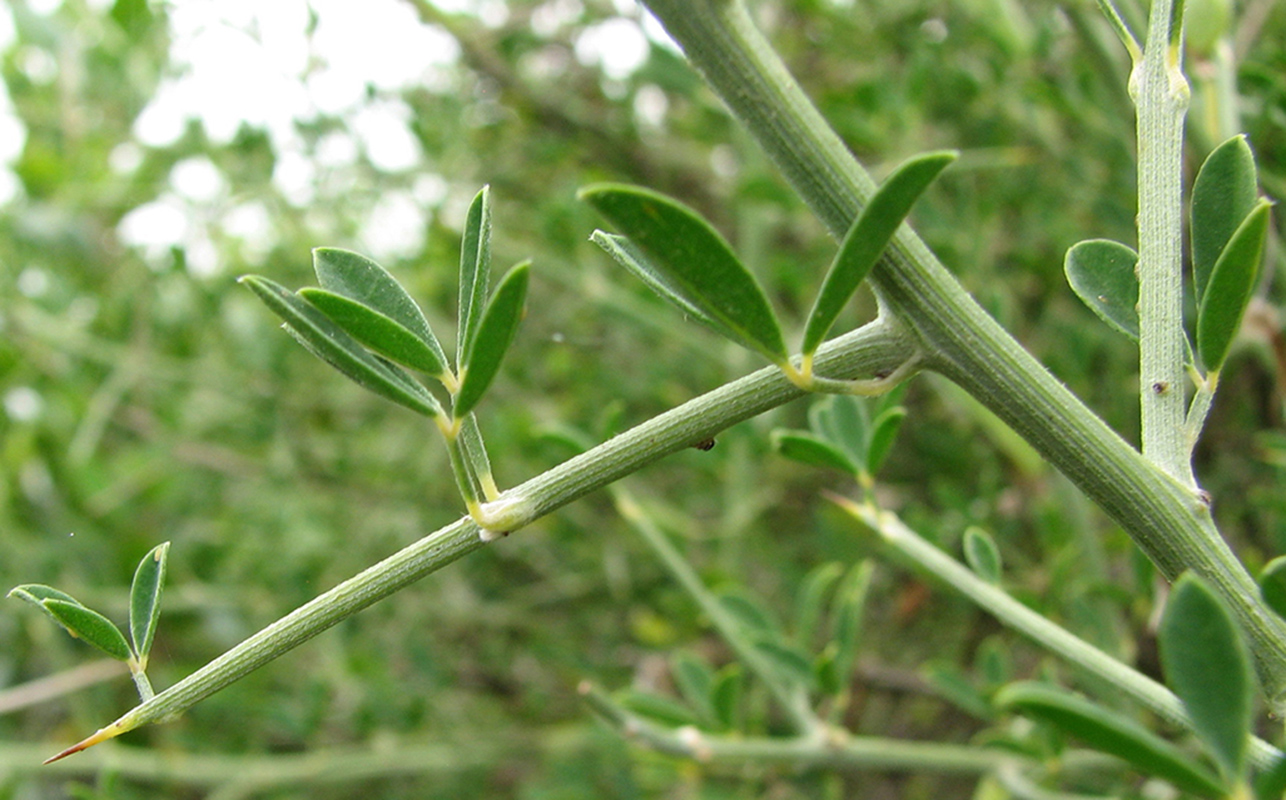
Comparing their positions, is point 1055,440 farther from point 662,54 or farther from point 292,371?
point 292,371

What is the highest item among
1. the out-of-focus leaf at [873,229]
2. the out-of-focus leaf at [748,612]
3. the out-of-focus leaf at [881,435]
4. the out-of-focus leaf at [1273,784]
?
the out-of-focus leaf at [873,229]

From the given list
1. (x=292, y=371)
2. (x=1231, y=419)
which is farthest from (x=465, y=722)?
(x=1231, y=419)

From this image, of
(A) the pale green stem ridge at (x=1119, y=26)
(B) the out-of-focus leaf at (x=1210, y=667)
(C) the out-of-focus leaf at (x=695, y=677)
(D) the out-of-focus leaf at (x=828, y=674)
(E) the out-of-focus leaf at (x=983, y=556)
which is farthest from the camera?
(C) the out-of-focus leaf at (x=695, y=677)

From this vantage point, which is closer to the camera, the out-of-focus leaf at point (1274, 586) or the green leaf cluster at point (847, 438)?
the out-of-focus leaf at point (1274, 586)

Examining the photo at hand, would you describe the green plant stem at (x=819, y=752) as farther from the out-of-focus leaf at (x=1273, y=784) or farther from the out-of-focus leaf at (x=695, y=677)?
the out-of-focus leaf at (x=1273, y=784)

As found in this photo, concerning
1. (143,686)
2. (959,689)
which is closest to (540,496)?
(143,686)

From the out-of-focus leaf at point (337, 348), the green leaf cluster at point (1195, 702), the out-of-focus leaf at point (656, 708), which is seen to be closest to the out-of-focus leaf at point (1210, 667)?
the green leaf cluster at point (1195, 702)
